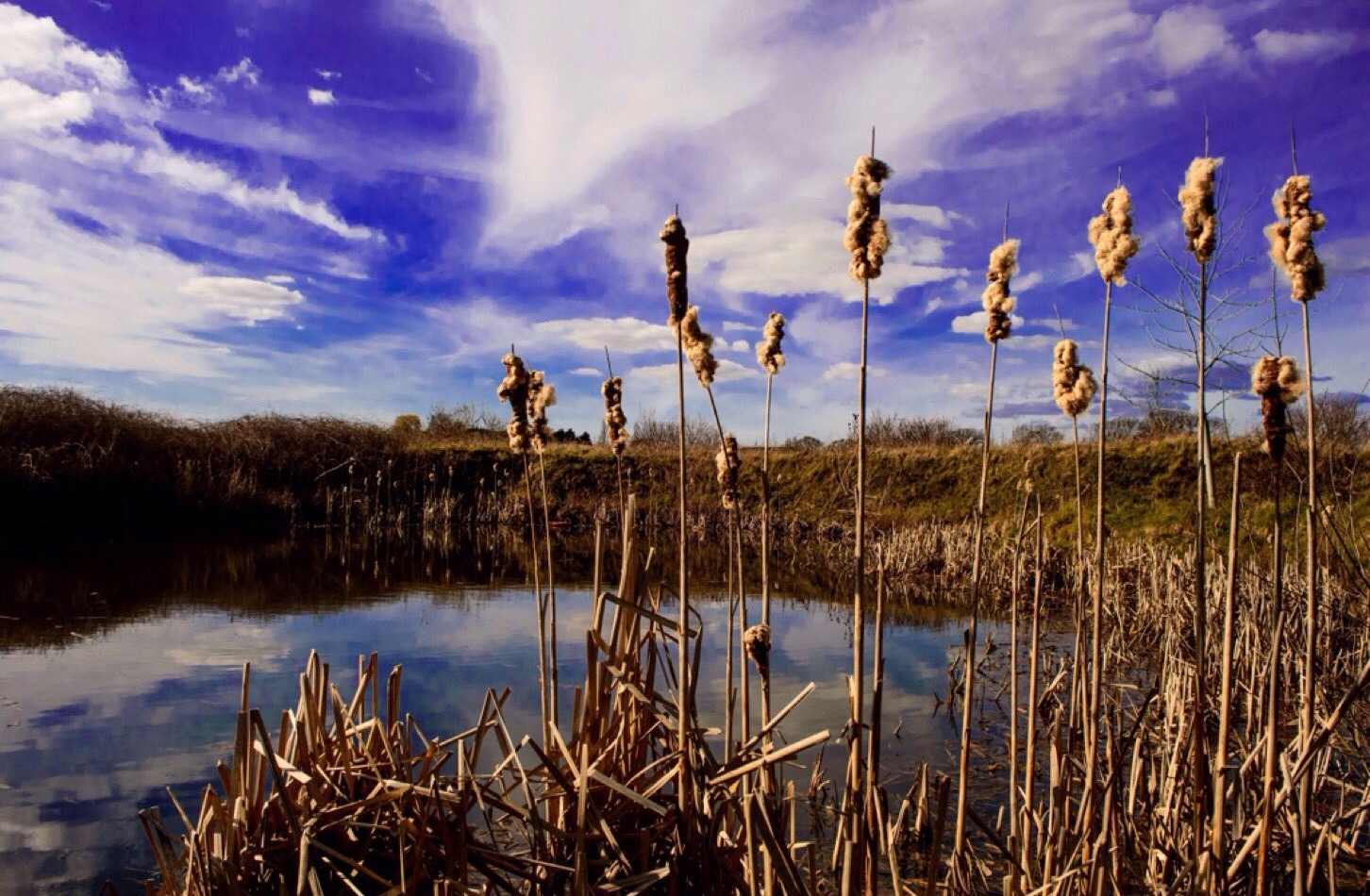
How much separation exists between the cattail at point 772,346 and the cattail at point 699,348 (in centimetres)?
32

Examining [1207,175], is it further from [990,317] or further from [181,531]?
[181,531]

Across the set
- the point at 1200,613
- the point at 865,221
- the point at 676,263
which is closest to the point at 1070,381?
the point at 1200,613

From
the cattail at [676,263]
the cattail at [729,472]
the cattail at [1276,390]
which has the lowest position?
the cattail at [729,472]

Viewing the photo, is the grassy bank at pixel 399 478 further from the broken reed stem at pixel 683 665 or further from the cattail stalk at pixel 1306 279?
the broken reed stem at pixel 683 665

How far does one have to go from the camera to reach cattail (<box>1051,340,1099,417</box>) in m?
2.42

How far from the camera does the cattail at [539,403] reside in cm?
276

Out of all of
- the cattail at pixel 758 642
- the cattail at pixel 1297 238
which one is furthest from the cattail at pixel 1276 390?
the cattail at pixel 758 642

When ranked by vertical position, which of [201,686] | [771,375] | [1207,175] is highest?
[1207,175]

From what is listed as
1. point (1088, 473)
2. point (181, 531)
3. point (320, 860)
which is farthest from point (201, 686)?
point (1088, 473)

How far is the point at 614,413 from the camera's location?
8.78 ft

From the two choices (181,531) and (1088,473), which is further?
(181,531)

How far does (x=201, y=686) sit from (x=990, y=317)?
8009 millimetres

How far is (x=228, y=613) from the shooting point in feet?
38.1

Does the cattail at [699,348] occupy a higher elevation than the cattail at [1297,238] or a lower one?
lower
